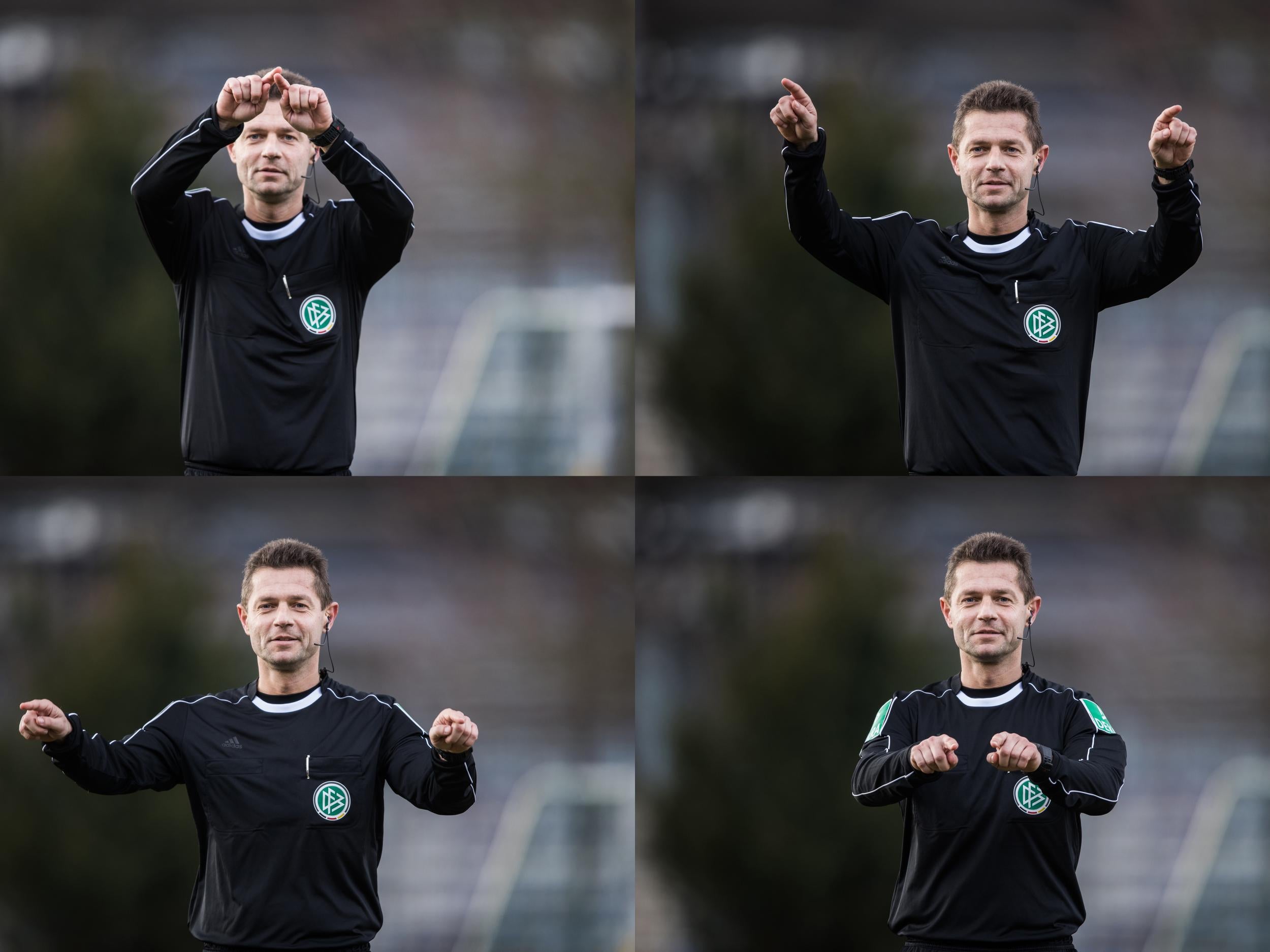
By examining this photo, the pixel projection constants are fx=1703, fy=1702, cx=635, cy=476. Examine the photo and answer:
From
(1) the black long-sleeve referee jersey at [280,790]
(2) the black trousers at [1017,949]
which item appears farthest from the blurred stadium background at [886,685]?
(1) the black long-sleeve referee jersey at [280,790]

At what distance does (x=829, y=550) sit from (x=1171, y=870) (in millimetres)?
1532

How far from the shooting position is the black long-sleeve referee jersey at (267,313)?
15.5 feet

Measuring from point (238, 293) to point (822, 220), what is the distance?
63.7 inches

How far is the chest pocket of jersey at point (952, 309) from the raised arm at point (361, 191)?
4.68ft

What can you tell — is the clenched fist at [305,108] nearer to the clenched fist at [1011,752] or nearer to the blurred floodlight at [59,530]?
the blurred floodlight at [59,530]

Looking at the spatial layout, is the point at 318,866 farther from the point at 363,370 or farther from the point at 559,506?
the point at 363,370

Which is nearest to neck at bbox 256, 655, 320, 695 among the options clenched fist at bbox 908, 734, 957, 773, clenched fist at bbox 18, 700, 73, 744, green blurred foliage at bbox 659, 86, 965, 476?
clenched fist at bbox 18, 700, 73, 744

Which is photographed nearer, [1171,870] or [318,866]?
[318,866]

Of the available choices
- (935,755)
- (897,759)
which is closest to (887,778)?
(897,759)

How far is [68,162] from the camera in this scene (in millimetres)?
5859

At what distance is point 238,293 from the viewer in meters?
4.72

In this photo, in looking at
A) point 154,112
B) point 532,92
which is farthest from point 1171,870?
point 154,112

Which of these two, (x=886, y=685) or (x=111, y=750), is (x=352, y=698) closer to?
(x=111, y=750)

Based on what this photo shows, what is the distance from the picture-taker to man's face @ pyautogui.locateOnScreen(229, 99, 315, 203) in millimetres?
4656
